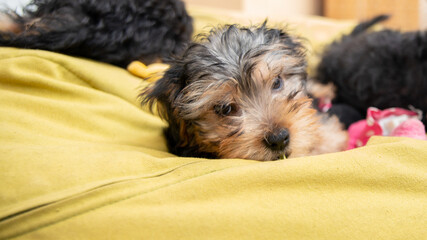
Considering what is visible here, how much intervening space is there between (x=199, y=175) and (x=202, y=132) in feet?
2.04

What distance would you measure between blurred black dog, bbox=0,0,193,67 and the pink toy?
1452mm

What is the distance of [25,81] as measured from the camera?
5.58ft

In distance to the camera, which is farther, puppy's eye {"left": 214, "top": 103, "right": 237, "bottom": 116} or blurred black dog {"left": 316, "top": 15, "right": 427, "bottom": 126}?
blurred black dog {"left": 316, "top": 15, "right": 427, "bottom": 126}

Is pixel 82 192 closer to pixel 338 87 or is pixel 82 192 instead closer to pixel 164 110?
pixel 164 110

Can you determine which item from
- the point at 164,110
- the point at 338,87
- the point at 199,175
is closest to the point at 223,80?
the point at 164,110

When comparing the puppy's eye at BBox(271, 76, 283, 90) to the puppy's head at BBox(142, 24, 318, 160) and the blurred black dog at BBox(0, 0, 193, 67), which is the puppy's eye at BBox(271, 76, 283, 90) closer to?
the puppy's head at BBox(142, 24, 318, 160)

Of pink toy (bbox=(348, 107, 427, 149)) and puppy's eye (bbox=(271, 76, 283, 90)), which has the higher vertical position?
puppy's eye (bbox=(271, 76, 283, 90))

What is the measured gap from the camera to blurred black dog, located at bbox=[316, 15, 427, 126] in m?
2.64

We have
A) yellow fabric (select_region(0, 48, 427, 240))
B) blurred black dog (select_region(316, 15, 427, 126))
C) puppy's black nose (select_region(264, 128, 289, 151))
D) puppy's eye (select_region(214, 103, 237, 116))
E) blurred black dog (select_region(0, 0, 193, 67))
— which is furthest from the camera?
blurred black dog (select_region(316, 15, 427, 126))

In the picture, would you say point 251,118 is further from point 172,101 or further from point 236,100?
point 172,101

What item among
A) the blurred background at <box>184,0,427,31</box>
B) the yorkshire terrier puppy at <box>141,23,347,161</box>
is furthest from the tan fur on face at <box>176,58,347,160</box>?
the blurred background at <box>184,0,427,31</box>

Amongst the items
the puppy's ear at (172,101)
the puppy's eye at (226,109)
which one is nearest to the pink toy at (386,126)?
the puppy's eye at (226,109)

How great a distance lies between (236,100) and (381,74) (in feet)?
5.47

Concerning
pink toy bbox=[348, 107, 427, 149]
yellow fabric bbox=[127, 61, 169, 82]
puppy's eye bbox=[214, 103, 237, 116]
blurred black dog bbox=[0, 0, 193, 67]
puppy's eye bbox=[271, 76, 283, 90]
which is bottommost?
pink toy bbox=[348, 107, 427, 149]
